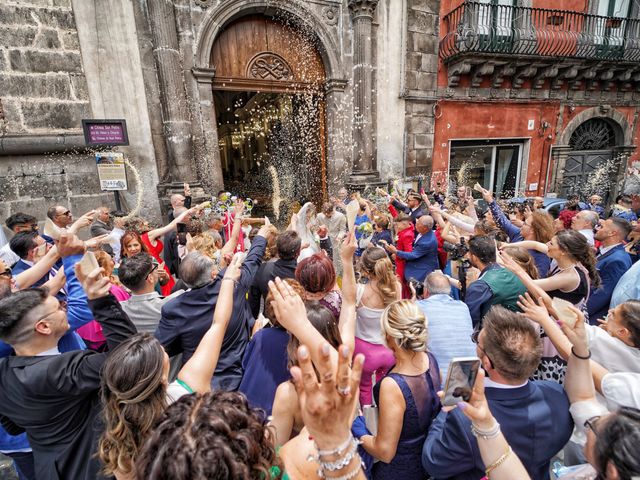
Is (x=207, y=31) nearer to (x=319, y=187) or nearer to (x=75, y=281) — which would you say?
(x=319, y=187)

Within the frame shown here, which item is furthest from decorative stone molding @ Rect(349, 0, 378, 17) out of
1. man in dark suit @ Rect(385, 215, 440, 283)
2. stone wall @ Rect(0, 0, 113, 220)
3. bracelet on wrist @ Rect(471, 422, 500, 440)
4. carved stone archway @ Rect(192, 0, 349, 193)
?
bracelet on wrist @ Rect(471, 422, 500, 440)

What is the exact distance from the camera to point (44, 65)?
5.37 metres

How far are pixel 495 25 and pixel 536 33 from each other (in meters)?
1.29

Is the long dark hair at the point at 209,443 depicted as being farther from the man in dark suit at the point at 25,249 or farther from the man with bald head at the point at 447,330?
the man in dark suit at the point at 25,249

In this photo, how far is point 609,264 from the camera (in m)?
2.99

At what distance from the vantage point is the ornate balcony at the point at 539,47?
842cm

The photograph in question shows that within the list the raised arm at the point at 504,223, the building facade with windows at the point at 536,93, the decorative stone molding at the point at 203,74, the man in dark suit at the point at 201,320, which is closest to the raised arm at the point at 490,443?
the man in dark suit at the point at 201,320

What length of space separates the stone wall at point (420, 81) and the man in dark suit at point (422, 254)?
5.16 meters

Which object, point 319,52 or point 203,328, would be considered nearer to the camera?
point 203,328

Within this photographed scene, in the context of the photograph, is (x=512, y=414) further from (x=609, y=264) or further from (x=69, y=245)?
(x=609, y=264)

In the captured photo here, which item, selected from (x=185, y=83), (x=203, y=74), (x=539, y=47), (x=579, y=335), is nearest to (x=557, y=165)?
(x=539, y=47)

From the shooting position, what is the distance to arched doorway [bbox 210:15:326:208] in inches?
275

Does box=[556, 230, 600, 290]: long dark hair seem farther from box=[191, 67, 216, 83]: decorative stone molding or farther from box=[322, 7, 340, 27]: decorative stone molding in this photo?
box=[322, 7, 340, 27]: decorative stone molding

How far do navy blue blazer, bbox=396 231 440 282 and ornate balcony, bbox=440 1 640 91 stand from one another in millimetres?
6726
